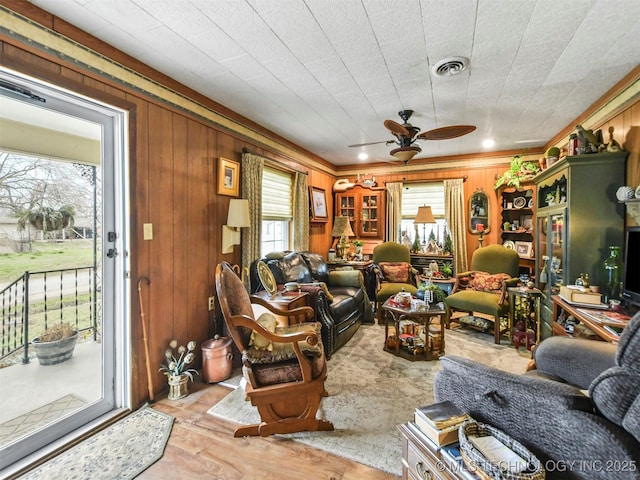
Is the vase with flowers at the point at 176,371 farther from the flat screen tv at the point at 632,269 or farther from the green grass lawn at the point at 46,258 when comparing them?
the flat screen tv at the point at 632,269

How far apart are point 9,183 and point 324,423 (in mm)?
2421

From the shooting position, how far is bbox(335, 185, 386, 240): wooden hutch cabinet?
5441 millimetres

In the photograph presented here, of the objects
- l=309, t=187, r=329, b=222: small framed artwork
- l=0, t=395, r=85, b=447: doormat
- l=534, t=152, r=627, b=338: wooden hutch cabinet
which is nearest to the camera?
l=0, t=395, r=85, b=447: doormat

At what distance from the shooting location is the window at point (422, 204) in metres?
5.17

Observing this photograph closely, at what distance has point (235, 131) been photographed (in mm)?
3148

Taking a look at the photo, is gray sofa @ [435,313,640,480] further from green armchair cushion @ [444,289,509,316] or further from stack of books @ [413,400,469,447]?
green armchair cushion @ [444,289,509,316]

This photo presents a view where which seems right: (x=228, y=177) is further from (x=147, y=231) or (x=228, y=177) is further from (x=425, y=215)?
(x=425, y=215)

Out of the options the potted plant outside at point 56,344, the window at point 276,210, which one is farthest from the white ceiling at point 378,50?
the potted plant outside at point 56,344

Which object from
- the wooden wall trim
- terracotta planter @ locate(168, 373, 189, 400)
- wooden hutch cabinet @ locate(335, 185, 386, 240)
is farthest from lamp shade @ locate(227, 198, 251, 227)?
wooden hutch cabinet @ locate(335, 185, 386, 240)

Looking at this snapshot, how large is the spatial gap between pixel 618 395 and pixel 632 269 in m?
1.97

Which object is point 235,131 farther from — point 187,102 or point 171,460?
point 171,460

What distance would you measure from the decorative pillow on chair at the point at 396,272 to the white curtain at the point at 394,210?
931 mm

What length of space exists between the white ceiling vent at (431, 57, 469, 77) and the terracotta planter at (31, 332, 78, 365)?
331 centimetres

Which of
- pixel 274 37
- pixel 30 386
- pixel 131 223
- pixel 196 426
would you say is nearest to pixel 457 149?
pixel 274 37
